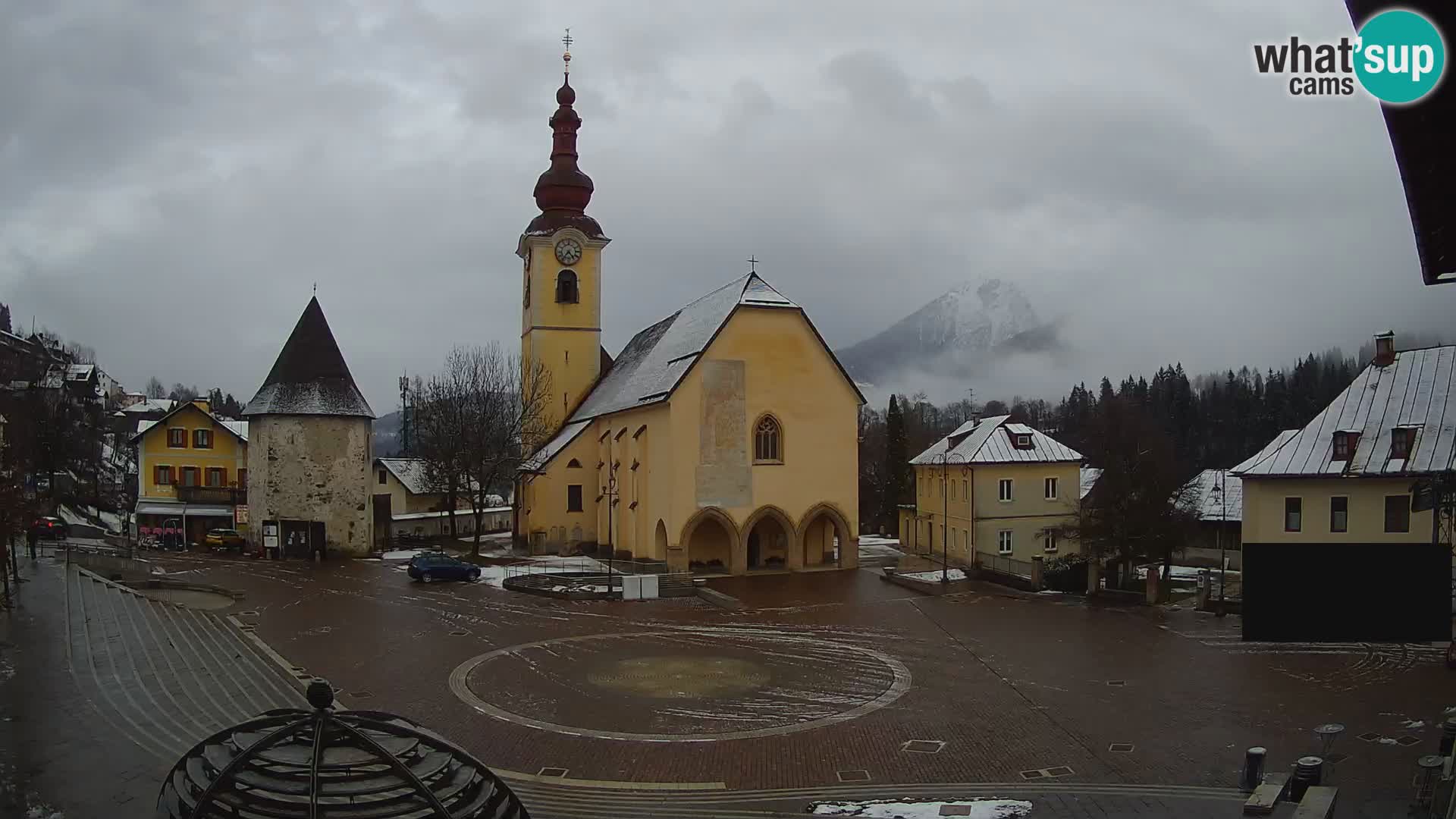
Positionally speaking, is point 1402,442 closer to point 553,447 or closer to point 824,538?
point 824,538

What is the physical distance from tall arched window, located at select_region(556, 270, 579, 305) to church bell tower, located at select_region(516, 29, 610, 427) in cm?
4

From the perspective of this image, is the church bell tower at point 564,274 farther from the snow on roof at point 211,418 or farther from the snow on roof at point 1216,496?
the snow on roof at point 1216,496

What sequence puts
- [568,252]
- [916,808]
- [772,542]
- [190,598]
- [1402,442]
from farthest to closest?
[568,252] < [772,542] < [190,598] < [1402,442] < [916,808]

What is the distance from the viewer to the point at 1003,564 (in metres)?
41.6

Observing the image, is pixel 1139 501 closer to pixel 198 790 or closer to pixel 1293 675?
pixel 1293 675

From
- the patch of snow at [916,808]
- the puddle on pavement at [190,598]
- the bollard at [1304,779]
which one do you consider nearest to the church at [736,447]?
the puddle on pavement at [190,598]

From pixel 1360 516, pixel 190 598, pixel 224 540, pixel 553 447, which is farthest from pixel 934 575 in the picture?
pixel 224 540

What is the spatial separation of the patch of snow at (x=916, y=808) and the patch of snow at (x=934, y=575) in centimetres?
2240

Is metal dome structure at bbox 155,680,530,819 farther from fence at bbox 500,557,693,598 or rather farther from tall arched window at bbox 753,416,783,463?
tall arched window at bbox 753,416,783,463

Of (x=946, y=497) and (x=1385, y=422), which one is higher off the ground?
(x=1385, y=422)

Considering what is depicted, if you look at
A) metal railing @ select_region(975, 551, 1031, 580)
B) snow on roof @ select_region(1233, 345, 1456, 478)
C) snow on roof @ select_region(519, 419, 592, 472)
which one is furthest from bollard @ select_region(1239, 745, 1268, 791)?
snow on roof @ select_region(519, 419, 592, 472)

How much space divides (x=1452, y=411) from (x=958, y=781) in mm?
24485

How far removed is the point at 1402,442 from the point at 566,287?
37.3m

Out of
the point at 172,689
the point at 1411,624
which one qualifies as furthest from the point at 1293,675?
the point at 172,689
